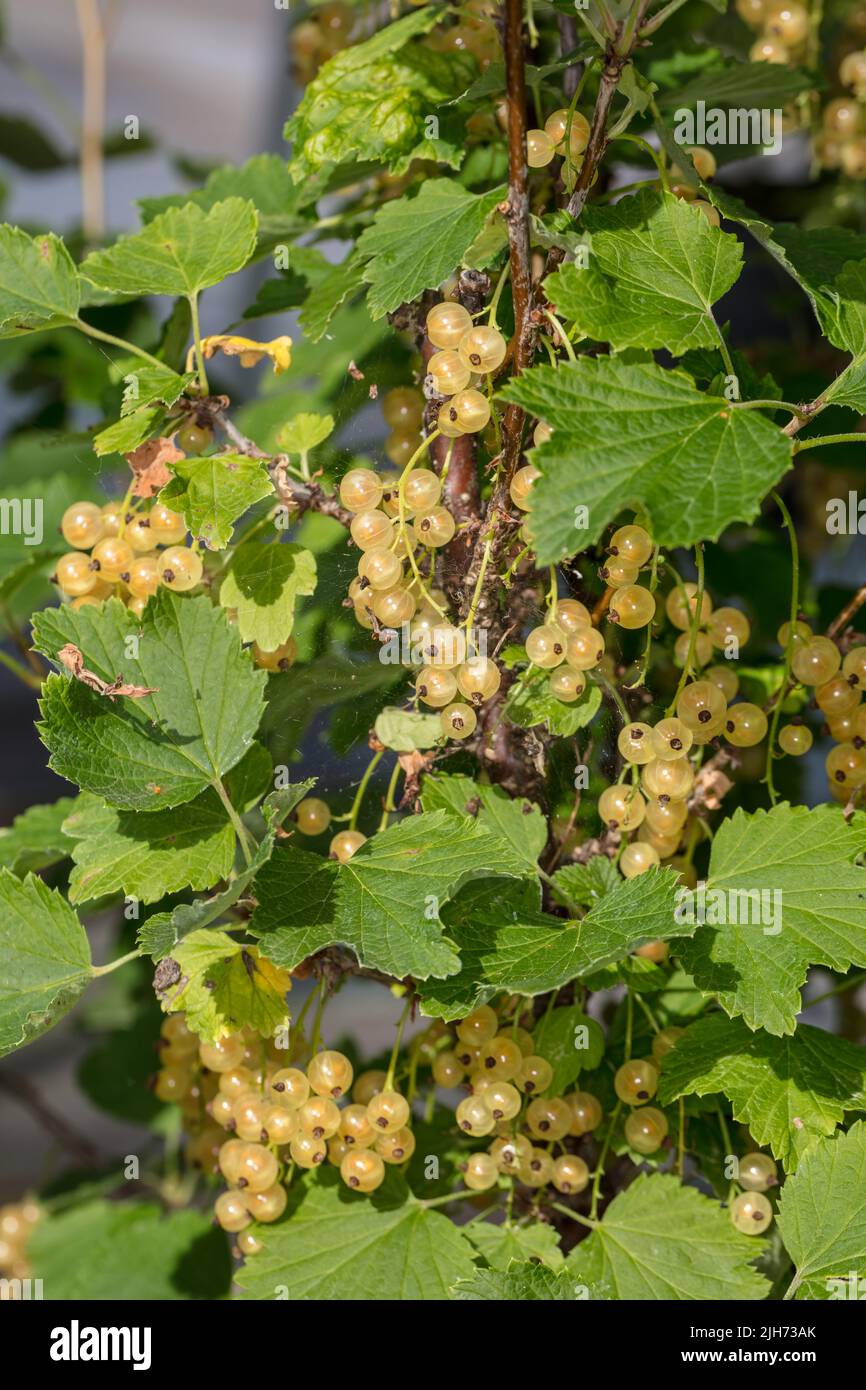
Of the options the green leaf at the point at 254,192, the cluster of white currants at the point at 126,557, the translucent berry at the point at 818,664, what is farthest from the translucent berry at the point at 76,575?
the translucent berry at the point at 818,664

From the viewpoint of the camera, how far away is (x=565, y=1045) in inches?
22.0

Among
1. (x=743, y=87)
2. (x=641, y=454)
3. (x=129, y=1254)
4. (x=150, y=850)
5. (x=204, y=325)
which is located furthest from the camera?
(x=204, y=325)

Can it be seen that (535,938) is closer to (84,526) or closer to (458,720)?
(458,720)

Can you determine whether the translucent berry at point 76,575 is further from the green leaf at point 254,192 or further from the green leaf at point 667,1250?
the green leaf at point 667,1250

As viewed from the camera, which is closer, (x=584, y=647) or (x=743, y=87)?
(x=584, y=647)

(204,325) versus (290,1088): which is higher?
(204,325)

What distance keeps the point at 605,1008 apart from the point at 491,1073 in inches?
6.6

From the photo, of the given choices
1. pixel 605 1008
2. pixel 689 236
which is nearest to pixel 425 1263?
pixel 605 1008

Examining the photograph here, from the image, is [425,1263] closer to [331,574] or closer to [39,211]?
[331,574]

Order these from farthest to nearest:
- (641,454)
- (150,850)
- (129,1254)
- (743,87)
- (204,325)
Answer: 1. (204,325)
2. (129,1254)
3. (743,87)
4. (150,850)
5. (641,454)

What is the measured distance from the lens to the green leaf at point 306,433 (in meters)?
0.55

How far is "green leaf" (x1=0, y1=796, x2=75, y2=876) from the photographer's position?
65 cm

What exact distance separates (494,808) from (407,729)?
5 centimetres

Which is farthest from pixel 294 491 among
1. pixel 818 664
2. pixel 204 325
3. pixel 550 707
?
pixel 204 325
